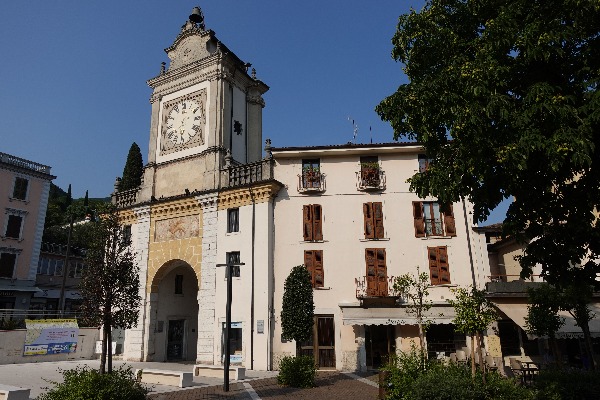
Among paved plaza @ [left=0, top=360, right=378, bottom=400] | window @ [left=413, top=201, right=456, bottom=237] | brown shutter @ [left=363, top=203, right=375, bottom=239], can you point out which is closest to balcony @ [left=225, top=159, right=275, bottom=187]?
brown shutter @ [left=363, top=203, right=375, bottom=239]

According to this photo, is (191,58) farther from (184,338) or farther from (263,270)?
(184,338)

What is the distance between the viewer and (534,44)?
8.95m

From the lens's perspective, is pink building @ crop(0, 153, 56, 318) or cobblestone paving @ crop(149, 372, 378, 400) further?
pink building @ crop(0, 153, 56, 318)

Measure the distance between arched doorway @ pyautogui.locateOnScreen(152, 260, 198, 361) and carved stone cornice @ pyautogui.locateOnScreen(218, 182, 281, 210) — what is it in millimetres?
5858

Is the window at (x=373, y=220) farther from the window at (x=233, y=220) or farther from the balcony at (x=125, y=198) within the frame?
the balcony at (x=125, y=198)

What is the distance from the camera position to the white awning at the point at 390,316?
23312 mm

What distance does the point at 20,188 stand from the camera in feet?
135

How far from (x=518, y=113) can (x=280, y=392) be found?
42.8 feet

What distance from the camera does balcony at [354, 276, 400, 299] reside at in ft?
80.0

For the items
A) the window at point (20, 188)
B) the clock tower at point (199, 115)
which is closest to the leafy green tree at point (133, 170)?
the window at point (20, 188)

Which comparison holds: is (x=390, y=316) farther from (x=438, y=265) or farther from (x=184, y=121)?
(x=184, y=121)

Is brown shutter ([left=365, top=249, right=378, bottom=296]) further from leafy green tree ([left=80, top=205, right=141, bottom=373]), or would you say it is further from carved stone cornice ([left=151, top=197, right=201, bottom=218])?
leafy green tree ([left=80, top=205, right=141, bottom=373])

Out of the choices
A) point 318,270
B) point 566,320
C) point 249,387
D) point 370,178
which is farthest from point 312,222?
point 566,320

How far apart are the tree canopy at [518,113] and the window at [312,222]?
1509 centimetres
